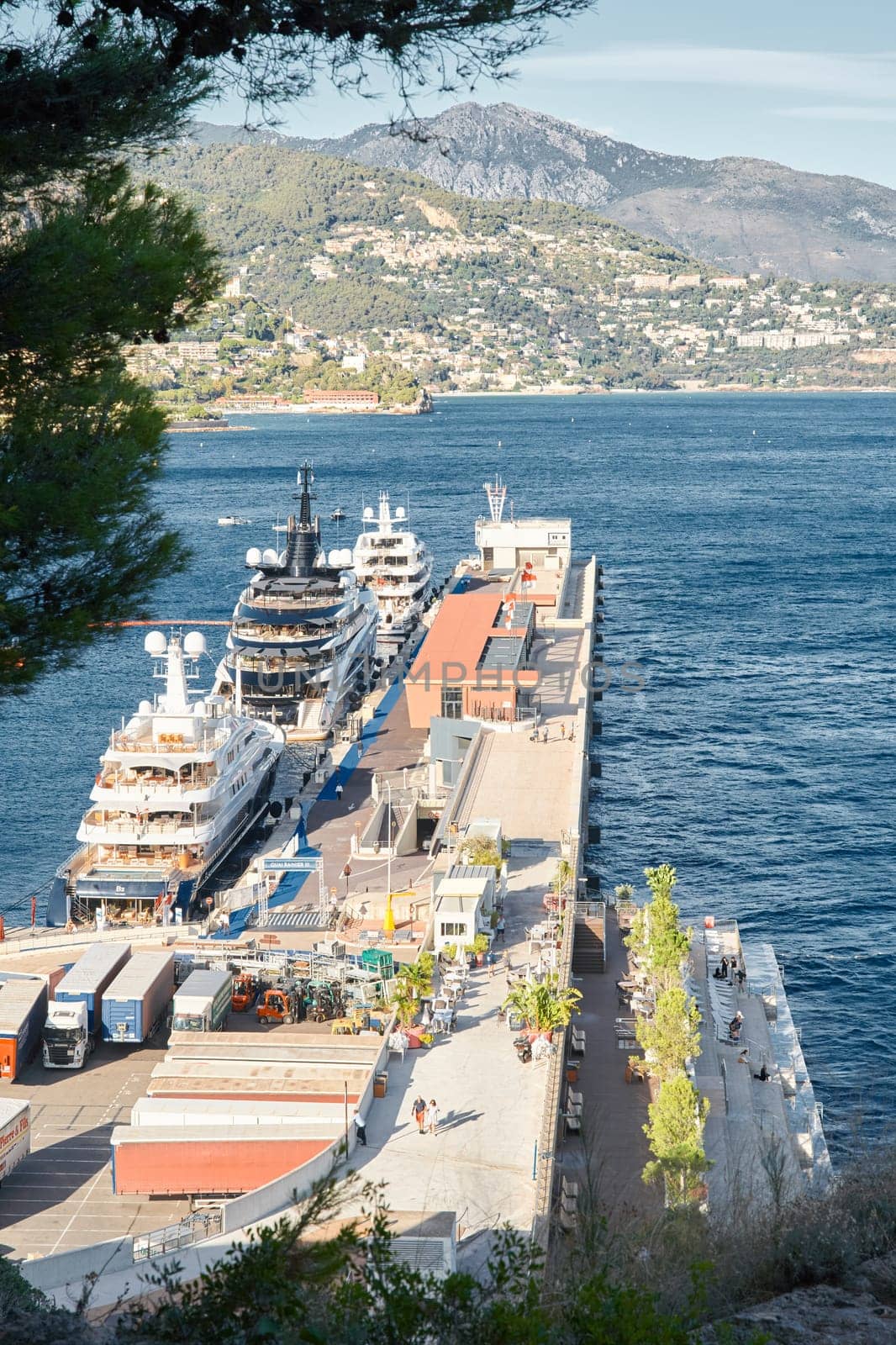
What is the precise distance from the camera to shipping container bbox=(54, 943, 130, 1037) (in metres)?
23.4

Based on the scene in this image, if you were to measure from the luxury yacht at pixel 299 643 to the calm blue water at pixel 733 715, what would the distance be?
6.26 meters

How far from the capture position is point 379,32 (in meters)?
11.2

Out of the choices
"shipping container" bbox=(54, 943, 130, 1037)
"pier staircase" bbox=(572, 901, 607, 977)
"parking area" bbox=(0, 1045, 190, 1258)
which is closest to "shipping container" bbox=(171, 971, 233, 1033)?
"parking area" bbox=(0, 1045, 190, 1258)

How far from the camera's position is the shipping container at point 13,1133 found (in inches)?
744

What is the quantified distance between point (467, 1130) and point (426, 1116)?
0.59m

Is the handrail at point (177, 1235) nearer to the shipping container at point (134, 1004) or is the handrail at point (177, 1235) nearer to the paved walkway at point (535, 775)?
Answer: the shipping container at point (134, 1004)

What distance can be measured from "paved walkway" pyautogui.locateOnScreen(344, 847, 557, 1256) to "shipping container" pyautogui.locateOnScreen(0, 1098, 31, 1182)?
437 centimetres

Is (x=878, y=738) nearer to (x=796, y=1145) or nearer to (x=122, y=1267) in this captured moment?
(x=796, y=1145)

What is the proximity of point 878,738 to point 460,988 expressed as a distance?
31869mm

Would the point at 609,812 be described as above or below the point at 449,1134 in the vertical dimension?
below

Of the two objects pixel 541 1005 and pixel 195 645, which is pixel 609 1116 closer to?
pixel 541 1005

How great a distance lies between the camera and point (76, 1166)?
1972cm

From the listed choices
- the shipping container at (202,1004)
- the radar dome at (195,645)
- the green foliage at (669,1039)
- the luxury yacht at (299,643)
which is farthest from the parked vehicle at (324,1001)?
the luxury yacht at (299,643)

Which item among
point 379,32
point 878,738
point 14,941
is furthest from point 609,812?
point 379,32
